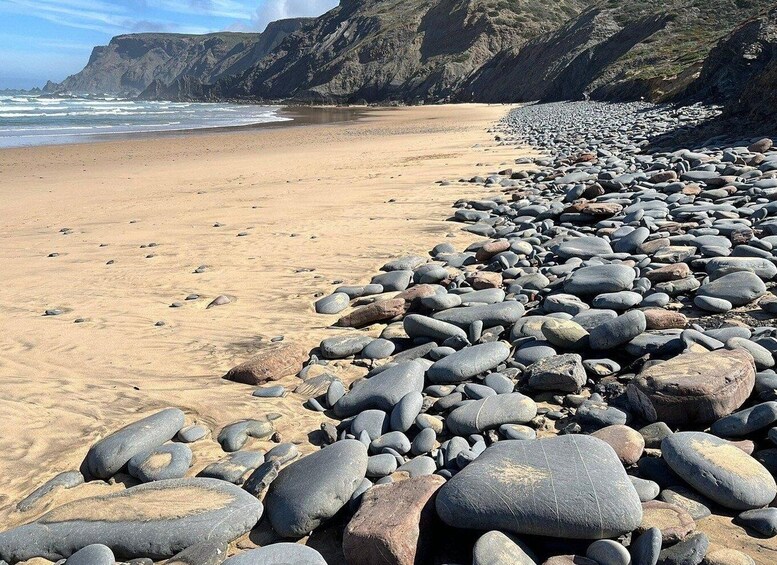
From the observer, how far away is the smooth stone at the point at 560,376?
9.09 feet

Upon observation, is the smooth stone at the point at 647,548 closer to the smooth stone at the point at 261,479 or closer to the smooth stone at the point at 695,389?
the smooth stone at the point at 695,389

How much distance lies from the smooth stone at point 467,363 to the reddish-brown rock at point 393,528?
100 cm

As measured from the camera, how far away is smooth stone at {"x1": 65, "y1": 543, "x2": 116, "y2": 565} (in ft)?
6.03

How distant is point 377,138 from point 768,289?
19590mm

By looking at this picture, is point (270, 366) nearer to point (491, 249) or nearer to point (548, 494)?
point (548, 494)

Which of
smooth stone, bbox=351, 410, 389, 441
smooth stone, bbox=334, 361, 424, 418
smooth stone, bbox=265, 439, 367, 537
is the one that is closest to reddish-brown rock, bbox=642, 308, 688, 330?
smooth stone, bbox=334, 361, 424, 418

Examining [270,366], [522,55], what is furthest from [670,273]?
→ [522,55]

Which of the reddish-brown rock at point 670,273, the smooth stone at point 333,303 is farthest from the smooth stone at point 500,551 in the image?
the smooth stone at point 333,303

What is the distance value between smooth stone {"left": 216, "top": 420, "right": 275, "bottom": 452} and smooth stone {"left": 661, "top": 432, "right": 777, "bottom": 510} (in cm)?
172

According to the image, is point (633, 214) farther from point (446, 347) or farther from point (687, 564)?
point (687, 564)

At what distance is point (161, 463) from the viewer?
248 cm

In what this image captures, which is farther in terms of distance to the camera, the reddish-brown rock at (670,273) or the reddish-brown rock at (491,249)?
the reddish-brown rock at (491,249)

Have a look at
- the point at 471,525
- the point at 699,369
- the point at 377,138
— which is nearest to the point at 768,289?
the point at 699,369

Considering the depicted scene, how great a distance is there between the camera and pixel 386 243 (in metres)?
6.31
